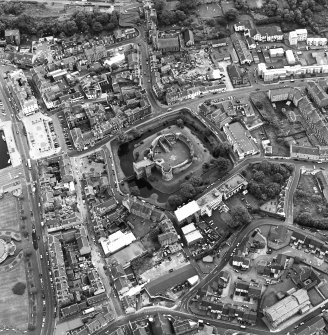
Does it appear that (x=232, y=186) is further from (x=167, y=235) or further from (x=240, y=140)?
(x=167, y=235)

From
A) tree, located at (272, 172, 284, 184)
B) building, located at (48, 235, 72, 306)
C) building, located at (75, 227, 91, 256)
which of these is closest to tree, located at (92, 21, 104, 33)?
building, located at (75, 227, 91, 256)

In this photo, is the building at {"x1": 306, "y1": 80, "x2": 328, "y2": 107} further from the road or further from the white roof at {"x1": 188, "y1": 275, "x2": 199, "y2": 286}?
the road

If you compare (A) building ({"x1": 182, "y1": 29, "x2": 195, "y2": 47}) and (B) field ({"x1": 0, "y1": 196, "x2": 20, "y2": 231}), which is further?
(A) building ({"x1": 182, "y1": 29, "x2": 195, "y2": 47})

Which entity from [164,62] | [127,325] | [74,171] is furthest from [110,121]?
[127,325]

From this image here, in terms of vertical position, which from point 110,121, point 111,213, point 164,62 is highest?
point 164,62

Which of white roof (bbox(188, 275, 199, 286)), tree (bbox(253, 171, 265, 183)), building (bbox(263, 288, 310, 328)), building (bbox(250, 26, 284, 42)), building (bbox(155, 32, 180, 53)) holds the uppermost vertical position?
building (bbox(155, 32, 180, 53))

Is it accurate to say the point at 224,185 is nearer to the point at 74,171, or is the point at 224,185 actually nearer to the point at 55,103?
the point at 74,171
